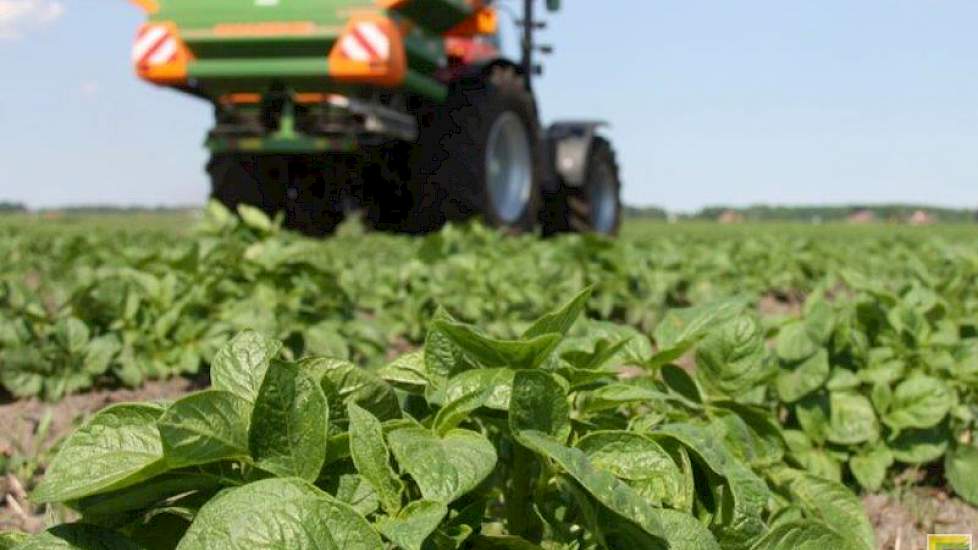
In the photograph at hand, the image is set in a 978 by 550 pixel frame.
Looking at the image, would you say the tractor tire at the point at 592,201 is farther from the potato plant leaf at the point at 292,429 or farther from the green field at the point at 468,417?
the potato plant leaf at the point at 292,429

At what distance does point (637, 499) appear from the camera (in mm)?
1026

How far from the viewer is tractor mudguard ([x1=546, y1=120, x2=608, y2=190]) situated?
9852 millimetres

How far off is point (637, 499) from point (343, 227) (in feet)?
23.4

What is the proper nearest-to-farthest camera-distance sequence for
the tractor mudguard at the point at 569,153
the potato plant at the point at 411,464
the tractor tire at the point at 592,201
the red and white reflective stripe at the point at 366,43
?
the potato plant at the point at 411,464, the red and white reflective stripe at the point at 366,43, the tractor mudguard at the point at 569,153, the tractor tire at the point at 592,201

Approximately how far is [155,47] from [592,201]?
15.3ft

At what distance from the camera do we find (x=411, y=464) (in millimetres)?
1024

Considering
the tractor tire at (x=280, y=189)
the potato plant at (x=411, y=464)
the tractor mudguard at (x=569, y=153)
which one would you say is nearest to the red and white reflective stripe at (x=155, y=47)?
the tractor tire at (x=280, y=189)

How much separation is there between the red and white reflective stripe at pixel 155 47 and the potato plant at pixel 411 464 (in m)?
6.37

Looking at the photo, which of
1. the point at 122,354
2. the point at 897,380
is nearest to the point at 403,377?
the point at 897,380

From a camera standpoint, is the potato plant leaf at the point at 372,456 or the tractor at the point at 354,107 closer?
the potato plant leaf at the point at 372,456

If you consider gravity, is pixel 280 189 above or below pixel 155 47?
below

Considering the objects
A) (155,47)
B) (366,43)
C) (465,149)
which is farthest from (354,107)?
(155,47)

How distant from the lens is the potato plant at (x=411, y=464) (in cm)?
99

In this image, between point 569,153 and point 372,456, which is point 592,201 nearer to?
point 569,153
